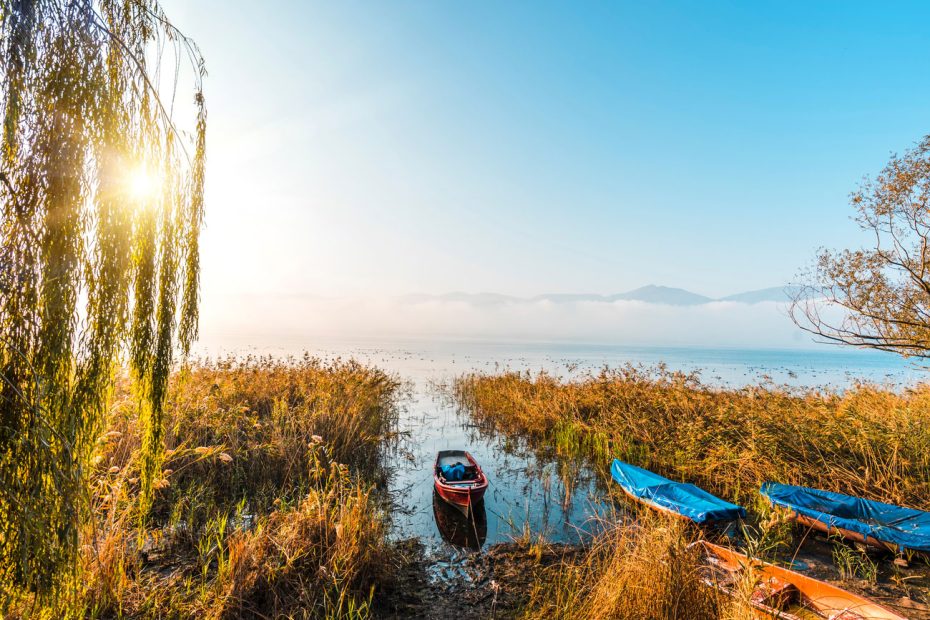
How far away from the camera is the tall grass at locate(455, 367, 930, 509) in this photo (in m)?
9.98

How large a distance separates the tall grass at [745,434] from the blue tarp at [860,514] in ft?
4.09

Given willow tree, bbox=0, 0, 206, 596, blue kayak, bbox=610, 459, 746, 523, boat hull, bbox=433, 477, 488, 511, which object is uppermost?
willow tree, bbox=0, 0, 206, 596

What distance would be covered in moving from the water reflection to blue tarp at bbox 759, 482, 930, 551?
20.6ft

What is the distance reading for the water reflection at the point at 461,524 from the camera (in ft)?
29.8

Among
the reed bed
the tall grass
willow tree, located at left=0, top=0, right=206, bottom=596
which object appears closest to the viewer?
willow tree, located at left=0, top=0, right=206, bottom=596

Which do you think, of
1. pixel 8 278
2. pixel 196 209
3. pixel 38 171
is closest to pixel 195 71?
pixel 196 209

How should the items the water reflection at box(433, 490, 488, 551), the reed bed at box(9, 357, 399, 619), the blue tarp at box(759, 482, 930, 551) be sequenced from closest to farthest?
the reed bed at box(9, 357, 399, 619) < the blue tarp at box(759, 482, 930, 551) < the water reflection at box(433, 490, 488, 551)

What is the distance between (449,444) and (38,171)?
53.9 feet

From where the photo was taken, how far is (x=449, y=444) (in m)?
17.4

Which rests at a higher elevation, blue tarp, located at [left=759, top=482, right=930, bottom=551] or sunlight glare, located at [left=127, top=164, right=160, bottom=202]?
sunlight glare, located at [left=127, top=164, right=160, bottom=202]

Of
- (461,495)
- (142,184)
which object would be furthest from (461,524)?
(142,184)

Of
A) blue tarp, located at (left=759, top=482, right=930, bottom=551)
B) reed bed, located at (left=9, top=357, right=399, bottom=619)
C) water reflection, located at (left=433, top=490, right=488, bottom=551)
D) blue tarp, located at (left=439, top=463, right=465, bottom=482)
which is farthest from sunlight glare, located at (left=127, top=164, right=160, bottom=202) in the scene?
blue tarp, located at (left=759, top=482, right=930, bottom=551)

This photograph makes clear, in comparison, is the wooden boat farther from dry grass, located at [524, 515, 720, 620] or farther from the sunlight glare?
the sunlight glare

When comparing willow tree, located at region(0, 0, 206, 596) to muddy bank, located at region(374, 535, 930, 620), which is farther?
muddy bank, located at region(374, 535, 930, 620)
